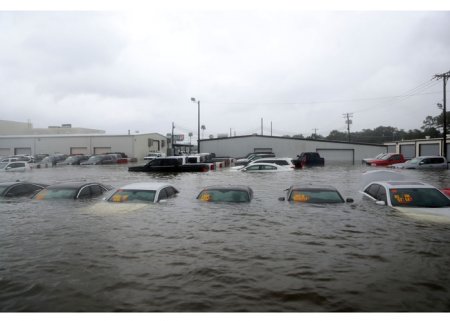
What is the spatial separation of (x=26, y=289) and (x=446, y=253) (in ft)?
24.4

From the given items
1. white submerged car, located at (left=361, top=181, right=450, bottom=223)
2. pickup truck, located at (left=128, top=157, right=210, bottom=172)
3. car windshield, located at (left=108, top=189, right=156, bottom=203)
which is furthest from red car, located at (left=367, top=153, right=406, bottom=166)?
car windshield, located at (left=108, top=189, right=156, bottom=203)

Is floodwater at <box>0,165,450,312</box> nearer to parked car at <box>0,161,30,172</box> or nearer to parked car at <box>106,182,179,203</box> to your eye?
parked car at <box>106,182,179,203</box>

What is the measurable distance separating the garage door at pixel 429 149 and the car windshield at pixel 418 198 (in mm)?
38533

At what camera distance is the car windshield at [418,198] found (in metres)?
9.75

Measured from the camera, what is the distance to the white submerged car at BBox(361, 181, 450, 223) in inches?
361

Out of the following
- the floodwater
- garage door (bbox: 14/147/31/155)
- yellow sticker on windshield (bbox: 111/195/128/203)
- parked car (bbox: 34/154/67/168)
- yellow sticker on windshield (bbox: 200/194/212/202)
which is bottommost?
the floodwater

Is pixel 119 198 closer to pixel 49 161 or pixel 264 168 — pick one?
pixel 264 168

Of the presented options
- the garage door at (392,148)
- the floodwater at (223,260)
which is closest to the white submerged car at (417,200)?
the floodwater at (223,260)

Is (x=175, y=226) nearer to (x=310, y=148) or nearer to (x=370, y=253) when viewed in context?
(x=370, y=253)

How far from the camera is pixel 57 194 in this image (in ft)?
40.3

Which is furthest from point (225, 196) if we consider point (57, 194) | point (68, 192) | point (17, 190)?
point (17, 190)

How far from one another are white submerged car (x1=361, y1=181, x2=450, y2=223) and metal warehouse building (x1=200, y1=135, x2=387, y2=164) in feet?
136

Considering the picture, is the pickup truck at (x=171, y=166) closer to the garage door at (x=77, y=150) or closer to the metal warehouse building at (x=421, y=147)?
the garage door at (x=77, y=150)
